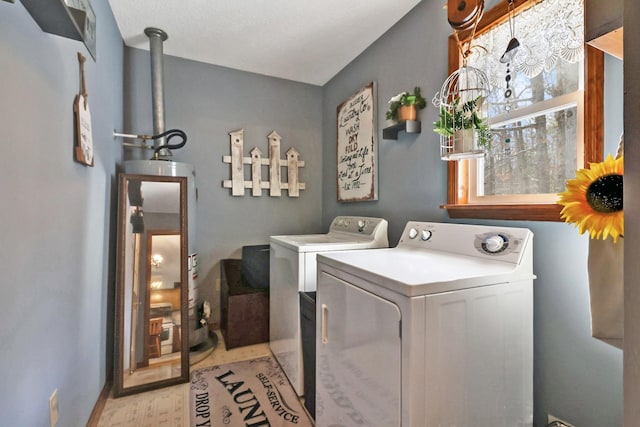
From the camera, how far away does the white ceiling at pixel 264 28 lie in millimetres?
1894

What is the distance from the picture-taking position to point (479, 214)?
1.42m

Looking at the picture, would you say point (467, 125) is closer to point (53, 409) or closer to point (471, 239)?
point (471, 239)

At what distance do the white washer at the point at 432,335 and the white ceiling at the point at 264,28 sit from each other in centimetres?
167

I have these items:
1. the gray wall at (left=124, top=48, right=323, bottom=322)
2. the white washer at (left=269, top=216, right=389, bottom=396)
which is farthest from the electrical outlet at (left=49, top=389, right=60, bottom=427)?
the gray wall at (left=124, top=48, right=323, bottom=322)

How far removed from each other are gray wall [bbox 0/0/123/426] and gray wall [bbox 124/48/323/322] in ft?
2.89

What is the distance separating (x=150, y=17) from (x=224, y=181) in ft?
4.39

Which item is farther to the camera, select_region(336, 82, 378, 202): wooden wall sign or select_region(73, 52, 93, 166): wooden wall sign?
select_region(336, 82, 378, 202): wooden wall sign

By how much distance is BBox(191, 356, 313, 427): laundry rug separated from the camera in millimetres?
1597

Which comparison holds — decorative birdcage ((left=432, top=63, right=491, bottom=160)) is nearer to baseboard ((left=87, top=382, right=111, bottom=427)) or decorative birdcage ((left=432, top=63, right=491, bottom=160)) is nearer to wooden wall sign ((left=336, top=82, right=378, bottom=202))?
wooden wall sign ((left=336, top=82, right=378, bottom=202))

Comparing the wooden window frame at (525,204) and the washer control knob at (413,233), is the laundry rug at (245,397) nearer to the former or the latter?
the washer control knob at (413,233)

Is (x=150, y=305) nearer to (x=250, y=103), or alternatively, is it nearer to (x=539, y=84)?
(x=250, y=103)

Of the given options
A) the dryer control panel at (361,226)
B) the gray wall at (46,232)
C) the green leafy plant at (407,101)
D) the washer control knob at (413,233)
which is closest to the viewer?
the gray wall at (46,232)

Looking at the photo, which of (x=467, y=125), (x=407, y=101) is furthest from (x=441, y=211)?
(x=407, y=101)

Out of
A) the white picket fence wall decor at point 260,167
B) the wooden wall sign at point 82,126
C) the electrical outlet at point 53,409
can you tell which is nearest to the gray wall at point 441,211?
the white picket fence wall decor at point 260,167
